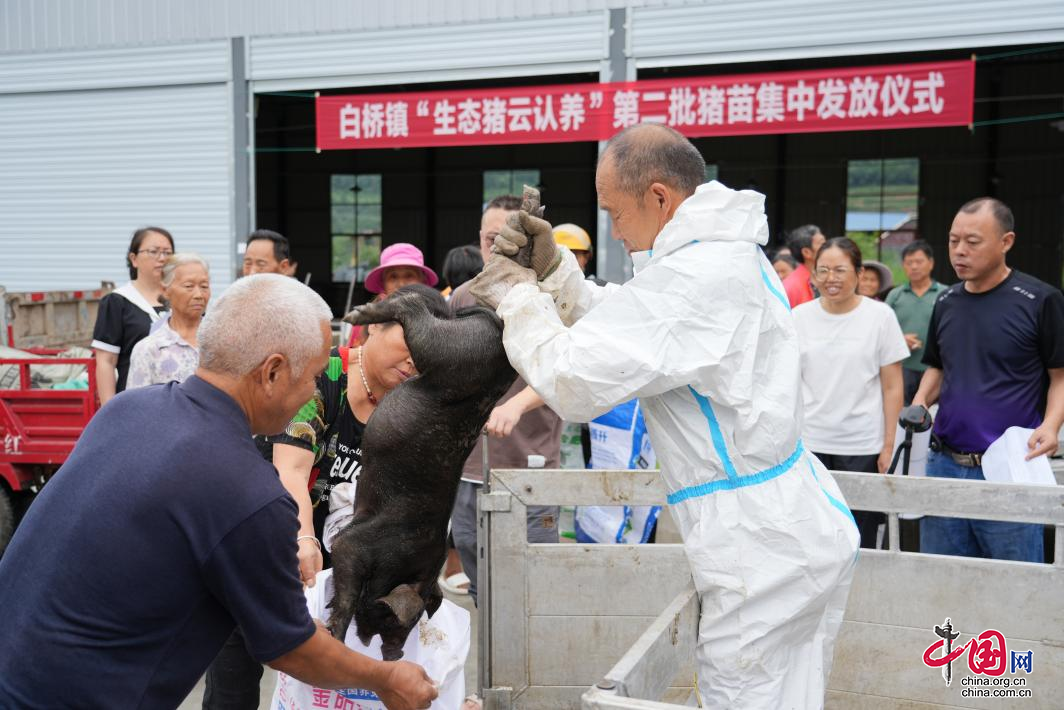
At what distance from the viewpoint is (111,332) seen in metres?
4.91

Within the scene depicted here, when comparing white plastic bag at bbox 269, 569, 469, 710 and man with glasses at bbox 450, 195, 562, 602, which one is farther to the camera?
man with glasses at bbox 450, 195, 562, 602

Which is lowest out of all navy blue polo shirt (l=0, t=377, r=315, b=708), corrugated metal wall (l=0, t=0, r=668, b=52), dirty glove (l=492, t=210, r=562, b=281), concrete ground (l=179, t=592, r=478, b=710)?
concrete ground (l=179, t=592, r=478, b=710)

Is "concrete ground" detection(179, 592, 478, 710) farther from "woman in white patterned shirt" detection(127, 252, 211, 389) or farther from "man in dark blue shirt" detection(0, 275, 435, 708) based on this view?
"man in dark blue shirt" detection(0, 275, 435, 708)

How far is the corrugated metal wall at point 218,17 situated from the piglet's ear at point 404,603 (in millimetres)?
8517

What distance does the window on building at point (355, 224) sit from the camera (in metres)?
22.6

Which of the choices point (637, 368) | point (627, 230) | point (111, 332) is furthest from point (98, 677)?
point (111, 332)

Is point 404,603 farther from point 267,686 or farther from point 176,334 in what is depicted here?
point 267,686

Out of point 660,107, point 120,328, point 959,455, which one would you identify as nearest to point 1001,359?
point 959,455

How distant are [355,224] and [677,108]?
49.7 ft

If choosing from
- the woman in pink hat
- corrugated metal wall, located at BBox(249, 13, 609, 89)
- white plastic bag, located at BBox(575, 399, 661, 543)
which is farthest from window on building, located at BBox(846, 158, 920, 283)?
the woman in pink hat

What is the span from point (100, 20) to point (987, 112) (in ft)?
51.5

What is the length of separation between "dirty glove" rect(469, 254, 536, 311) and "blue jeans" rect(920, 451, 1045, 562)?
240cm

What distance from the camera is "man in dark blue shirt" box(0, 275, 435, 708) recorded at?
5.57 ft

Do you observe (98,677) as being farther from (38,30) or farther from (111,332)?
(38,30)
